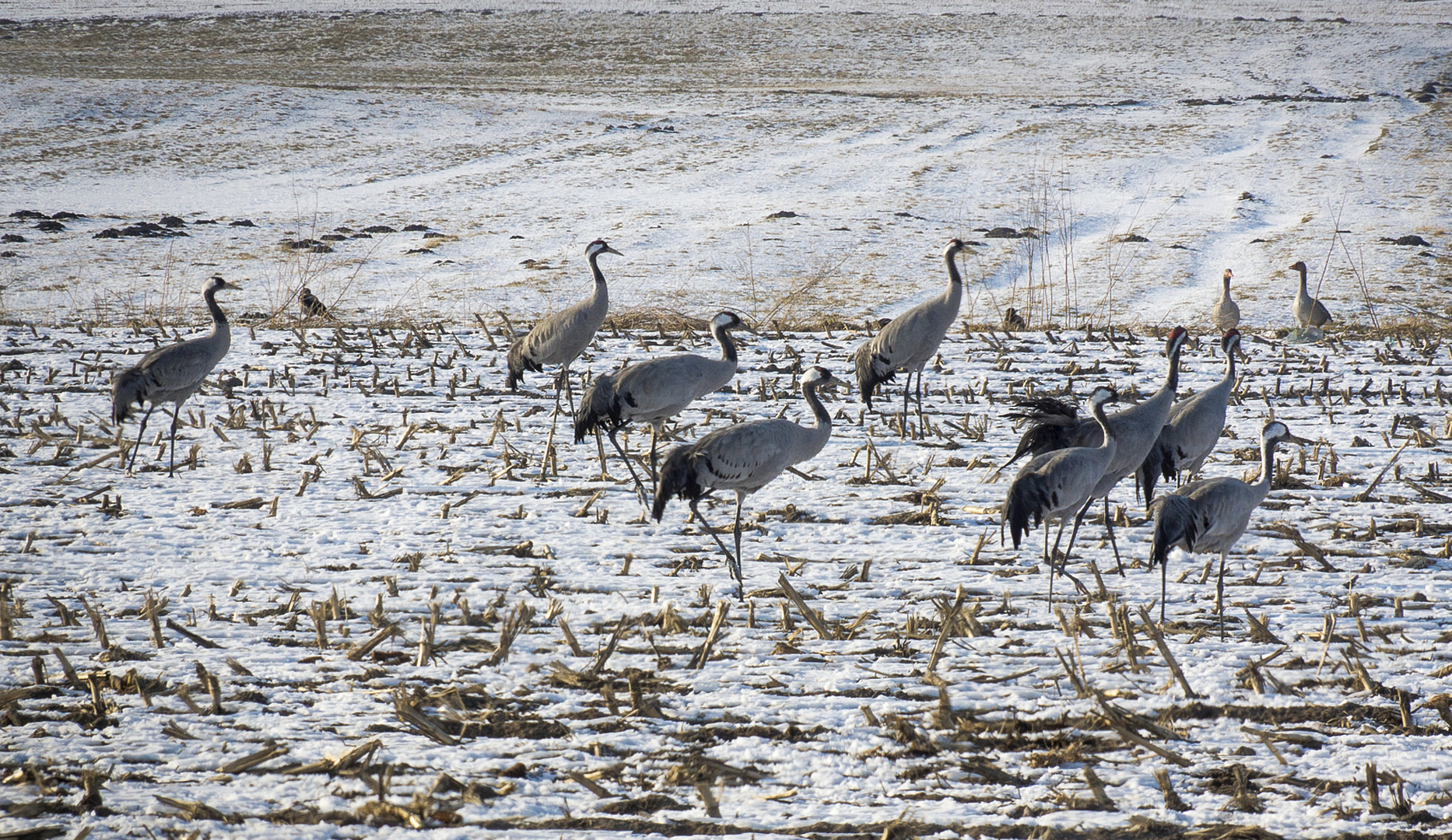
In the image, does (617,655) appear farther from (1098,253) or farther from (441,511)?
(1098,253)

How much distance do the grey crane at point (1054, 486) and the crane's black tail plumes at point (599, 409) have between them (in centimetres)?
251

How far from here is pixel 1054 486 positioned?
4.79 meters

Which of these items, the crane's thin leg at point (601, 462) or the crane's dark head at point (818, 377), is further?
the crane's thin leg at point (601, 462)

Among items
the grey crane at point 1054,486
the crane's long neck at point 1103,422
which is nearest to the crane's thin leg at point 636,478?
the grey crane at point 1054,486

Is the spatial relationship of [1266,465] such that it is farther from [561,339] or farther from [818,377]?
[561,339]

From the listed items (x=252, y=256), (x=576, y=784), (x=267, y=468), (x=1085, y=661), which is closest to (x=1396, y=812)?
(x=1085, y=661)

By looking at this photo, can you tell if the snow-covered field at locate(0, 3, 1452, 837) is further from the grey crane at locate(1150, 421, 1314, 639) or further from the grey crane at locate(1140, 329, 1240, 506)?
the grey crane at locate(1140, 329, 1240, 506)

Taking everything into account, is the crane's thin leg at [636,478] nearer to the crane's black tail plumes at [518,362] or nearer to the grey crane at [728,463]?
the grey crane at [728,463]

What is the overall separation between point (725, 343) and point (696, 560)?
218 cm

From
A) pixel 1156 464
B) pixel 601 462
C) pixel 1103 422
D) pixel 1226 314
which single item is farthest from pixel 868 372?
pixel 1226 314

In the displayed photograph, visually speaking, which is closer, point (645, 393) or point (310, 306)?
point (645, 393)

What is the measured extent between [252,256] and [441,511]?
12.0m

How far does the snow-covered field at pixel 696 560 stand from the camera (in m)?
3.18

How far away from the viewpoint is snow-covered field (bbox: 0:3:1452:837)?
3.18 metres
